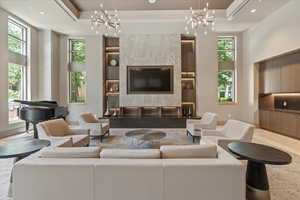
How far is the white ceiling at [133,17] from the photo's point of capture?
5.19m

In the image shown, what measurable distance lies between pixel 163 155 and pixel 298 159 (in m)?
3.38

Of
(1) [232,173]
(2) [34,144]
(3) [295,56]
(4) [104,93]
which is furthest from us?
(4) [104,93]

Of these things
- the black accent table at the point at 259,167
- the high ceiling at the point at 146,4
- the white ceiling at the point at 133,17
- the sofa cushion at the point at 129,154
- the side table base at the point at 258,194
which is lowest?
the side table base at the point at 258,194

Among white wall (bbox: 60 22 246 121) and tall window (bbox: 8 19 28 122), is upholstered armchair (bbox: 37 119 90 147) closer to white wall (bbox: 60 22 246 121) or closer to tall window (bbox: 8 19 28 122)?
tall window (bbox: 8 19 28 122)

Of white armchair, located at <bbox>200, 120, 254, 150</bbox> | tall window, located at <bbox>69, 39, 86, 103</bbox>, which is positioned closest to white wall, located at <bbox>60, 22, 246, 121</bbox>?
tall window, located at <bbox>69, 39, 86, 103</bbox>

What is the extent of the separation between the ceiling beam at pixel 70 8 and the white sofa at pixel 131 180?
510cm

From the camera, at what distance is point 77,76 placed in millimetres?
8102

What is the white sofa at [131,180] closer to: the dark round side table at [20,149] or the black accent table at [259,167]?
the black accent table at [259,167]

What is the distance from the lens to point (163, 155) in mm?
1844

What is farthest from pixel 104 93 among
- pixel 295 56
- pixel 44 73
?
pixel 295 56

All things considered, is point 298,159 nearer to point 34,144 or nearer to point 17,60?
point 34,144

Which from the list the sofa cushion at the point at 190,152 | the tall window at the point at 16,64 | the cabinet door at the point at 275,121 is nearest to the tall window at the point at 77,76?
the tall window at the point at 16,64

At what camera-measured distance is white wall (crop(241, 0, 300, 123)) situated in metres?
4.93

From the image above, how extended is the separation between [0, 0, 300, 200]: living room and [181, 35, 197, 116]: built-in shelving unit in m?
0.05
